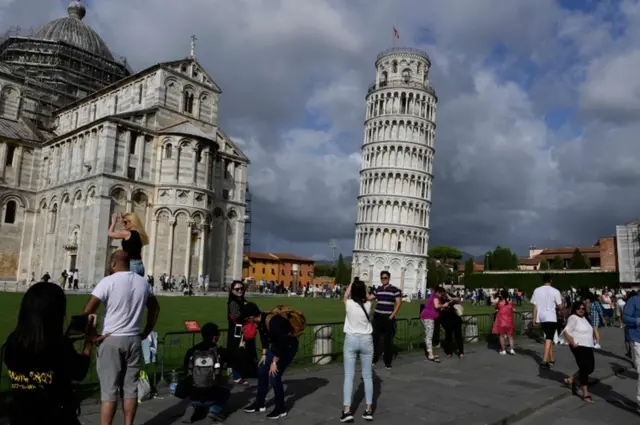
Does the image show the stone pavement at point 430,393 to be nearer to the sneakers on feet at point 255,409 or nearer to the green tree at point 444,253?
the sneakers on feet at point 255,409

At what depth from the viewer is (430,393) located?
8258 millimetres

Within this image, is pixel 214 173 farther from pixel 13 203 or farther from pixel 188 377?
pixel 188 377

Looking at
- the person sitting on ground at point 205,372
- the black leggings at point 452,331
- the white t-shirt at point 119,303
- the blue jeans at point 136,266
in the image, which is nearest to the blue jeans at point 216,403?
the person sitting on ground at point 205,372

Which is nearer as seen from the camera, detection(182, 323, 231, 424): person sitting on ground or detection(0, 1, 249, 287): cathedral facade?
detection(182, 323, 231, 424): person sitting on ground

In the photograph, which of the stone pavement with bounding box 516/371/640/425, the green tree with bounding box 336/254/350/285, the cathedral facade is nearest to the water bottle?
the stone pavement with bounding box 516/371/640/425

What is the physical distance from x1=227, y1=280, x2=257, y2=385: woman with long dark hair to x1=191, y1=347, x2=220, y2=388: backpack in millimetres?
2220

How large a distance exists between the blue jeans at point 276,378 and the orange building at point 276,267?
77.2 m

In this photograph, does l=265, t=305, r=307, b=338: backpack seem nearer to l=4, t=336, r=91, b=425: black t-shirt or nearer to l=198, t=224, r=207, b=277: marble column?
l=4, t=336, r=91, b=425: black t-shirt

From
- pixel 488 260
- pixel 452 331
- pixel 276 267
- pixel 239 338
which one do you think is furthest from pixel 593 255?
pixel 239 338

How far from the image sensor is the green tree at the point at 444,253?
373 feet

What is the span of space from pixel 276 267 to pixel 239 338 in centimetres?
8016

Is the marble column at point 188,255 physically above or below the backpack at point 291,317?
above

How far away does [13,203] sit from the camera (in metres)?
39.9

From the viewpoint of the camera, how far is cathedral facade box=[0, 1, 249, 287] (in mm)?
35094
